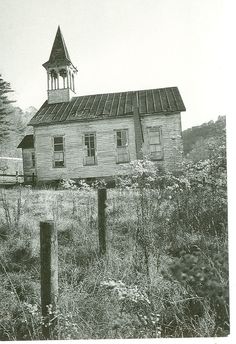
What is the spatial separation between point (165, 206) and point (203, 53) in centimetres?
149

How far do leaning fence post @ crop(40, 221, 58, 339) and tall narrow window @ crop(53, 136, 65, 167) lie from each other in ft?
7.25

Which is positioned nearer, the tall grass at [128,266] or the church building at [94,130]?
the tall grass at [128,266]

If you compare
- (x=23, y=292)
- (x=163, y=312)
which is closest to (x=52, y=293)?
(x=23, y=292)

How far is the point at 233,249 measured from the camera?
9.49 feet

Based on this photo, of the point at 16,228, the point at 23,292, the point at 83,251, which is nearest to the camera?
the point at 23,292

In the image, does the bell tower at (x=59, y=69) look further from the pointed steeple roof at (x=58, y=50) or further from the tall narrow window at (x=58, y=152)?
the tall narrow window at (x=58, y=152)

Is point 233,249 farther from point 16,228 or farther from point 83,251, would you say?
point 16,228

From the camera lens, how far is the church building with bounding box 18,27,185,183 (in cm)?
413

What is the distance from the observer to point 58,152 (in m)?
5.09

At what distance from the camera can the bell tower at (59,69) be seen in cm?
363

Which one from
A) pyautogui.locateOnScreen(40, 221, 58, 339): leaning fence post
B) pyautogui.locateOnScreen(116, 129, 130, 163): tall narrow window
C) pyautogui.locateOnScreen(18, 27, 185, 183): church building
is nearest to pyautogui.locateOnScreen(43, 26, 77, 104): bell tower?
pyautogui.locateOnScreen(18, 27, 185, 183): church building

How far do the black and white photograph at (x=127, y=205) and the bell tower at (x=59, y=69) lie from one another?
0.16 feet

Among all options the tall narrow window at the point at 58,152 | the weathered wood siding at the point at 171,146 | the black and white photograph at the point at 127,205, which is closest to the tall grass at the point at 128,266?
the black and white photograph at the point at 127,205

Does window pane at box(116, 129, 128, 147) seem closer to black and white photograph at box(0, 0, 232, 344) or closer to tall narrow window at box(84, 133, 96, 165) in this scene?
tall narrow window at box(84, 133, 96, 165)
